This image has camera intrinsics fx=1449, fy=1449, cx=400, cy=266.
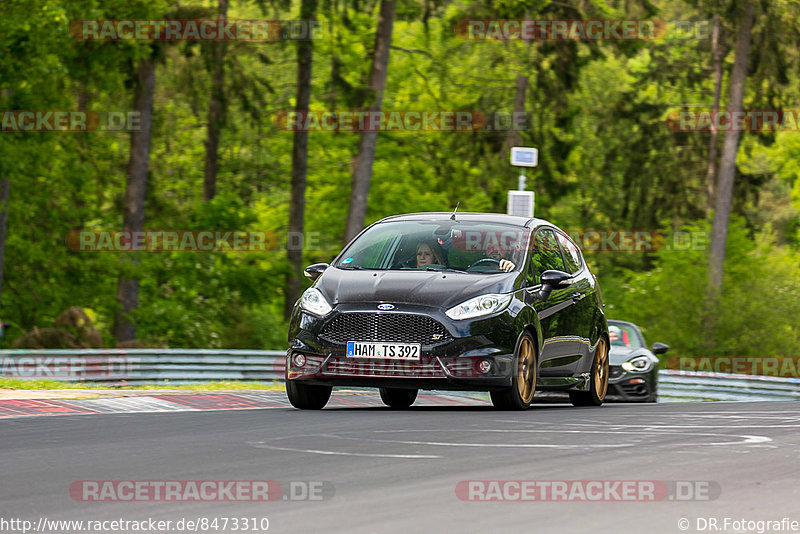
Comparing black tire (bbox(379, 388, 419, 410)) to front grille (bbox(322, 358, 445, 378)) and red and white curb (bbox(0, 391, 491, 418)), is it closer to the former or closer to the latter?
red and white curb (bbox(0, 391, 491, 418))

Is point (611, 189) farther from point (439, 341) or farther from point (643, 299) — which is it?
point (439, 341)

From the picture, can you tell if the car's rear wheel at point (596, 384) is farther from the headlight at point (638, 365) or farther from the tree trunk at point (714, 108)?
the tree trunk at point (714, 108)

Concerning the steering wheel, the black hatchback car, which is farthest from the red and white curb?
the steering wheel

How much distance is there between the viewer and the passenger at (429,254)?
44.5 feet

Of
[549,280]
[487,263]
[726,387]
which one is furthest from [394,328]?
[726,387]

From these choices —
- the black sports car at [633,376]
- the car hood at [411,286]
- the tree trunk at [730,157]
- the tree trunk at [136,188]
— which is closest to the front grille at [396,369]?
the car hood at [411,286]

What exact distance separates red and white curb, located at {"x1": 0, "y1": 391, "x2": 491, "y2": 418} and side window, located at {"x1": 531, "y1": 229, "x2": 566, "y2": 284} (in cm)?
224

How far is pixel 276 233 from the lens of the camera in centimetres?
5500

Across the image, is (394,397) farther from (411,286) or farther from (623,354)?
(623,354)

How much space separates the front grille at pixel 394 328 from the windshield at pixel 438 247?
99 cm

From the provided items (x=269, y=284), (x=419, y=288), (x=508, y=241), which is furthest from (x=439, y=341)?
(x=269, y=284)

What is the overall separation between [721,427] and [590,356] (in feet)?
12.1

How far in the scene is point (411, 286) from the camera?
12.7 m

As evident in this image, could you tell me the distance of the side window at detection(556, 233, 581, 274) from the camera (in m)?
15.1
